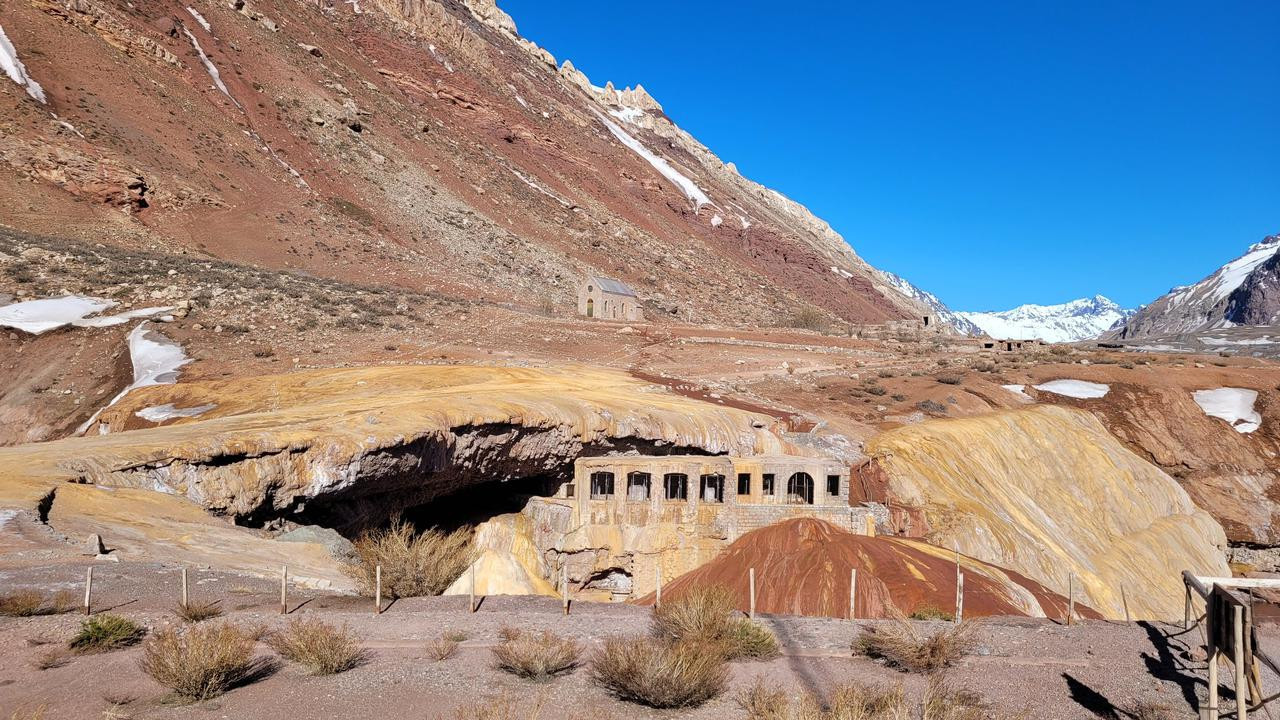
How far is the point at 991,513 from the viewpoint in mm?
19156

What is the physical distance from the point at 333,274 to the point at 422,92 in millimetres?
35726

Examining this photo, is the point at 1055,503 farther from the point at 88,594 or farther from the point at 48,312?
the point at 48,312

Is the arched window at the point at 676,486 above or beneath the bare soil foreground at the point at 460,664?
above

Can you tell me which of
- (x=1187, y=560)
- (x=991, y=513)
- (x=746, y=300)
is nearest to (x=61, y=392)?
(x=991, y=513)

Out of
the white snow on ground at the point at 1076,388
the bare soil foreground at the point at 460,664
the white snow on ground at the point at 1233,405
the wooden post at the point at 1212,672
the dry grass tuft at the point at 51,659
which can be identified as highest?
the white snow on ground at the point at 1076,388

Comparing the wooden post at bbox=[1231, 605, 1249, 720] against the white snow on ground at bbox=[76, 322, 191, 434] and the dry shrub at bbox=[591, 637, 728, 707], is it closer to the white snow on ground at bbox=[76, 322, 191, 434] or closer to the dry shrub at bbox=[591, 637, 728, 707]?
the dry shrub at bbox=[591, 637, 728, 707]

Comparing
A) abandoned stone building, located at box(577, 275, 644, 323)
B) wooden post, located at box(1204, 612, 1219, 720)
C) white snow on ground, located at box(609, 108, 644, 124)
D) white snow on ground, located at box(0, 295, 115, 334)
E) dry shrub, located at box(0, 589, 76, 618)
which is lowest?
dry shrub, located at box(0, 589, 76, 618)

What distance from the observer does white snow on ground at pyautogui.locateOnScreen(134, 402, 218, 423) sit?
19.2 meters

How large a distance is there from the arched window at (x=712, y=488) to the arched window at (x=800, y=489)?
5.97ft

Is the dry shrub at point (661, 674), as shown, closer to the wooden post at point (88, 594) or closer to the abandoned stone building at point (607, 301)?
the wooden post at point (88, 594)

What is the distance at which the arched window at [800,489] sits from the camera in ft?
64.3

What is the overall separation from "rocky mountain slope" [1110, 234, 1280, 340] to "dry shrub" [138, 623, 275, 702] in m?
119

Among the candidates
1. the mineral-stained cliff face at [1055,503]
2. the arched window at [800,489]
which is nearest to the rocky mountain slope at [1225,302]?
the mineral-stained cliff face at [1055,503]

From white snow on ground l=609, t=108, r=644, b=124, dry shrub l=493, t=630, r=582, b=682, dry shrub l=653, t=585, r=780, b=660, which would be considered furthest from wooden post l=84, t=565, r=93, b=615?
white snow on ground l=609, t=108, r=644, b=124
